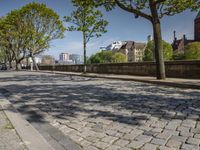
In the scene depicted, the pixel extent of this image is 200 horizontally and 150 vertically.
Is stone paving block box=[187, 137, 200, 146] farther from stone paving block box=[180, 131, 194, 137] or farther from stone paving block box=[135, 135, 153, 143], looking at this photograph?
stone paving block box=[135, 135, 153, 143]

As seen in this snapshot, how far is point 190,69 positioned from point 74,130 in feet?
39.1

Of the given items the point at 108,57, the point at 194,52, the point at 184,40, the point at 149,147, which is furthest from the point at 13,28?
the point at 184,40

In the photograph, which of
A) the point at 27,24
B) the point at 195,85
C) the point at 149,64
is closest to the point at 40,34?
the point at 27,24

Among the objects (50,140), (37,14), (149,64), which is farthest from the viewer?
(37,14)

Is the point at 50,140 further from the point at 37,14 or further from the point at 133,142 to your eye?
the point at 37,14

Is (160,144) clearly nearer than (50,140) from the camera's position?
Yes

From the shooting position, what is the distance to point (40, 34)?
143ft

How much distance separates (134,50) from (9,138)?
144599mm

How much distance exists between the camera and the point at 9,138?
4.16 meters

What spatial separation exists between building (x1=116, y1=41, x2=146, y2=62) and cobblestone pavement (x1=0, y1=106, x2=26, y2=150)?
14052 centimetres

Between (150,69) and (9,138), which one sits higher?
(150,69)

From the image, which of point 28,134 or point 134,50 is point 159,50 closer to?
point 28,134

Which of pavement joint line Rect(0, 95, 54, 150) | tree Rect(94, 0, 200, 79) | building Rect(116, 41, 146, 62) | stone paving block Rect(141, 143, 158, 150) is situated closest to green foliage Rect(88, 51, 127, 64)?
building Rect(116, 41, 146, 62)

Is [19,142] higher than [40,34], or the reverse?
[40,34]
